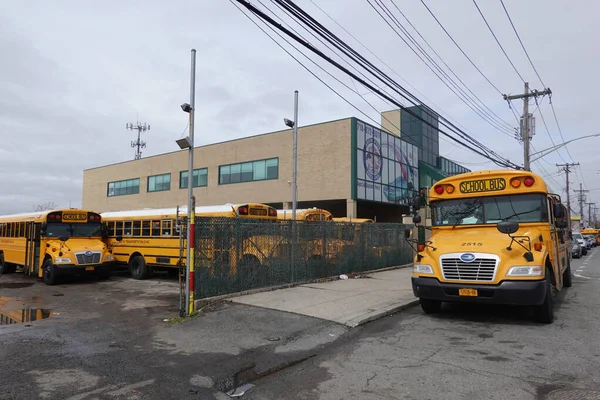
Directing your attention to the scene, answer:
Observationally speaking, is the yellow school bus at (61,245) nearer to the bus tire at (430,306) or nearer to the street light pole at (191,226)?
the street light pole at (191,226)

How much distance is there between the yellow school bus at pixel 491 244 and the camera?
287 inches

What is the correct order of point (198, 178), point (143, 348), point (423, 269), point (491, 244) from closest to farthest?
point (143, 348) < point (491, 244) < point (423, 269) < point (198, 178)

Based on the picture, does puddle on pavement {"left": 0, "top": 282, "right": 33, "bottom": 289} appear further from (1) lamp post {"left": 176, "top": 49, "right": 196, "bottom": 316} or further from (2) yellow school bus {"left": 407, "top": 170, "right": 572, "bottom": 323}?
(2) yellow school bus {"left": 407, "top": 170, "right": 572, "bottom": 323}

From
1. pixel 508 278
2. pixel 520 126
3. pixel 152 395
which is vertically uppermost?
pixel 520 126

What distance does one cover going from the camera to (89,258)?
14.4 meters

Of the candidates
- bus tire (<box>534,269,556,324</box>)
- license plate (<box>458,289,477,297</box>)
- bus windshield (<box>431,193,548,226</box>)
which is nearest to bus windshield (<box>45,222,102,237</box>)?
bus windshield (<box>431,193,548,226</box>)

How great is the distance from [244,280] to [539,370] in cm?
689

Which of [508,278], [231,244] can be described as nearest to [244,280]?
[231,244]

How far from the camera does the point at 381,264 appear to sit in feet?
56.9

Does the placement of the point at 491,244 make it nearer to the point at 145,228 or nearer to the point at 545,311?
the point at 545,311

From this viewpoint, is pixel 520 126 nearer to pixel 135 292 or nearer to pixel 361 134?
pixel 361 134

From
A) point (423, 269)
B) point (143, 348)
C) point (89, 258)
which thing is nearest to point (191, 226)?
point (143, 348)

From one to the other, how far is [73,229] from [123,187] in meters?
37.0

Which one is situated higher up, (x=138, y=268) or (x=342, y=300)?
(x=138, y=268)
